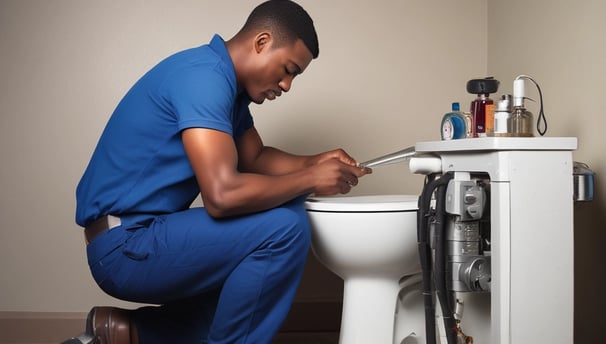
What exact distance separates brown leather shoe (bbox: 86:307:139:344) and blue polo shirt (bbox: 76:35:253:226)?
0.26m

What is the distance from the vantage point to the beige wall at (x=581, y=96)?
1.60m

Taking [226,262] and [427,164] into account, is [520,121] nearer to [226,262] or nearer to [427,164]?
[427,164]

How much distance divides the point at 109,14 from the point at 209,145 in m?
1.12

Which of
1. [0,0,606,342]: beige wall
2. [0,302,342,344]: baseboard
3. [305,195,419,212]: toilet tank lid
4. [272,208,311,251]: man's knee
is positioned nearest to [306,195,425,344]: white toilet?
[305,195,419,212]: toilet tank lid

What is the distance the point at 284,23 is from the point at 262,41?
0.22ft

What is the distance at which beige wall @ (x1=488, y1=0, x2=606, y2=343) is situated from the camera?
5.26 feet

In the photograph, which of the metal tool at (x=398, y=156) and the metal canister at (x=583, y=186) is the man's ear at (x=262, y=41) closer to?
the metal tool at (x=398, y=156)

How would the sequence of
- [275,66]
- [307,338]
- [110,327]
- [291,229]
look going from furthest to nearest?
[307,338] → [110,327] → [275,66] → [291,229]

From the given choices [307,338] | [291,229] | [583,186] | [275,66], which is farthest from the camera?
[307,338]

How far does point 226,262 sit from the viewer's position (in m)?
1.49

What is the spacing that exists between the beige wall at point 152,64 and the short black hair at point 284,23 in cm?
75

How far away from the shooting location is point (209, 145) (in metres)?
1.40

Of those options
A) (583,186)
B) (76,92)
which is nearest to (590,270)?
(583,186)

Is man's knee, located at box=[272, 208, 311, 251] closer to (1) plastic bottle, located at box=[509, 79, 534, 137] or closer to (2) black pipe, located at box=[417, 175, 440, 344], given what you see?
(2) black pipe, located at box=[417, 175, 440, 344]
